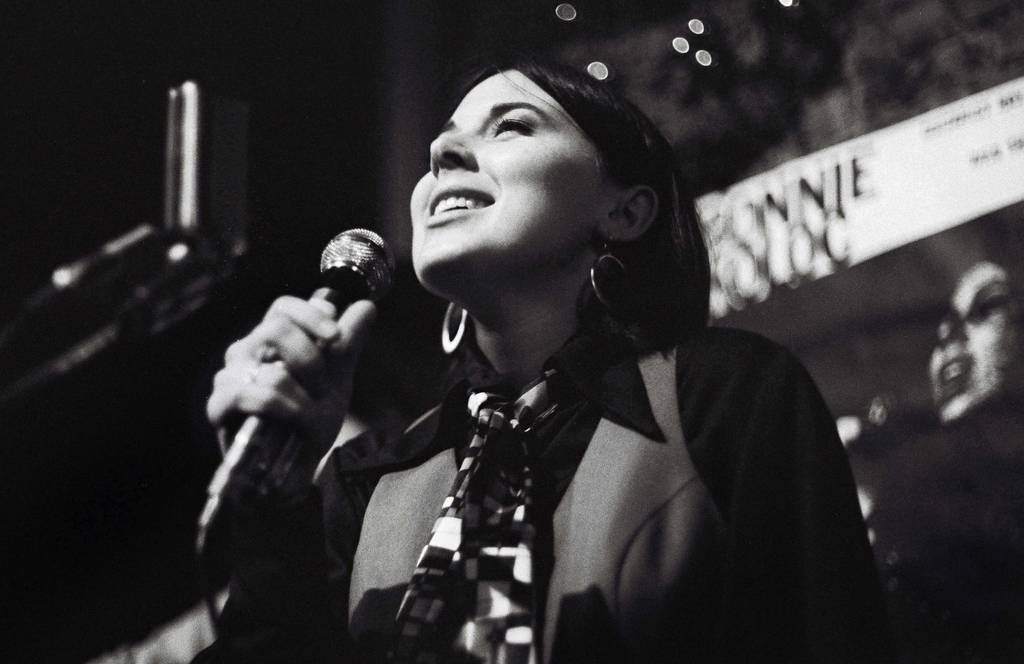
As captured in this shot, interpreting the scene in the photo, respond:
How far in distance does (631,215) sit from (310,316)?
0.56 m

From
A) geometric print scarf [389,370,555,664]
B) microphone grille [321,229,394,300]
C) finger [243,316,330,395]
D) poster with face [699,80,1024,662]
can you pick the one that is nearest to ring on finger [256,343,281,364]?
finger [243,316,330,395]

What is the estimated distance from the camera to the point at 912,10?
1501 mm

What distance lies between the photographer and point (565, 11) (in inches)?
64.5

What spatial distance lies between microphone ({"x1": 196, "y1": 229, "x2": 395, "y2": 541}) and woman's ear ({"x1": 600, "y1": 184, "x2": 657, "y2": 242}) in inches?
13.4

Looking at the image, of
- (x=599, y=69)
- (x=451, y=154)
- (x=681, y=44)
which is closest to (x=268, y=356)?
(x=451, y=154)

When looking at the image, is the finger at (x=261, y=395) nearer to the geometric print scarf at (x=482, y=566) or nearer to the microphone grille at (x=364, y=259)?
the microphone grille at (x=364, y=259)

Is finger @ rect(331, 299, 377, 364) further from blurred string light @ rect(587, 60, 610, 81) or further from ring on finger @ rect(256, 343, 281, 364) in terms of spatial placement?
blurred string light @ rect(587, 60, 610, 81)

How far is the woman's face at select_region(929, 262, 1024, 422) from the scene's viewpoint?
136 cm

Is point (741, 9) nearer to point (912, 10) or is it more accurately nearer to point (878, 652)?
point (912, 10)

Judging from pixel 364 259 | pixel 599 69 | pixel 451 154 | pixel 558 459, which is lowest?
pixel 558 459

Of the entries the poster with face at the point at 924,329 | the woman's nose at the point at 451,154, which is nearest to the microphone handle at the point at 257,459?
the woman's nose at the point at 451,154

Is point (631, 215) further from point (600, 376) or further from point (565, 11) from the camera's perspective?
point (565, 11)

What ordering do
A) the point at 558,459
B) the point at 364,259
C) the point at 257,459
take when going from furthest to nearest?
1. the point at 558,459
2. the point at 364,259
3. the point at 257,459

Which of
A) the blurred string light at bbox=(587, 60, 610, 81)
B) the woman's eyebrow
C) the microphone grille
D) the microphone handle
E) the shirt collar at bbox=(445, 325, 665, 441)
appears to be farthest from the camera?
the blurred string light at bbox=(587, 60, 610, 81)
